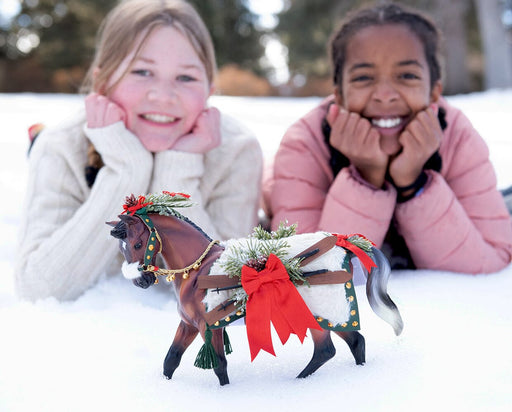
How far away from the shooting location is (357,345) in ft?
3.75

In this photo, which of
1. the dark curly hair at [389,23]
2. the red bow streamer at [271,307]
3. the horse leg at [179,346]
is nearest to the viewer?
the red bow streamer at [271,307]

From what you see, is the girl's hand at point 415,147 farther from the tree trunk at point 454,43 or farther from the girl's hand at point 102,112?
the tree trunk at point 454,43

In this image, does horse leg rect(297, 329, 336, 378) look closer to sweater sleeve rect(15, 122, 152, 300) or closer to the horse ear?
the horse ear

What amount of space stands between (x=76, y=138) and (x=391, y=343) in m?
1.26

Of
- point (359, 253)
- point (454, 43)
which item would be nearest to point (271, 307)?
point (359, 253)

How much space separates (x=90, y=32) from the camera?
12133mm

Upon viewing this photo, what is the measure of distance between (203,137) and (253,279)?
0.94 meters

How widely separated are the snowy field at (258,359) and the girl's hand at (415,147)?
335 mm

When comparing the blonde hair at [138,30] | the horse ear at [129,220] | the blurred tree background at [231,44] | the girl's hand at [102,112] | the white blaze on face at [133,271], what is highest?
the blonde hair at [138,30]

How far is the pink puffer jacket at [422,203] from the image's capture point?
1789 millimetres

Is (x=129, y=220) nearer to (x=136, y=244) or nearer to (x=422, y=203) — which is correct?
(x=136, y=244)

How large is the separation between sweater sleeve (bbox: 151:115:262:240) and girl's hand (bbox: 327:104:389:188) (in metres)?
0.35

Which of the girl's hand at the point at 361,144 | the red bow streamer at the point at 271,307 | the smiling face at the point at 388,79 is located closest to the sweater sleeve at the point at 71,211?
the girl's hand at the point at 361,144

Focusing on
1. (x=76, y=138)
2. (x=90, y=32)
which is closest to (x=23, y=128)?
(x=76, y=138)
